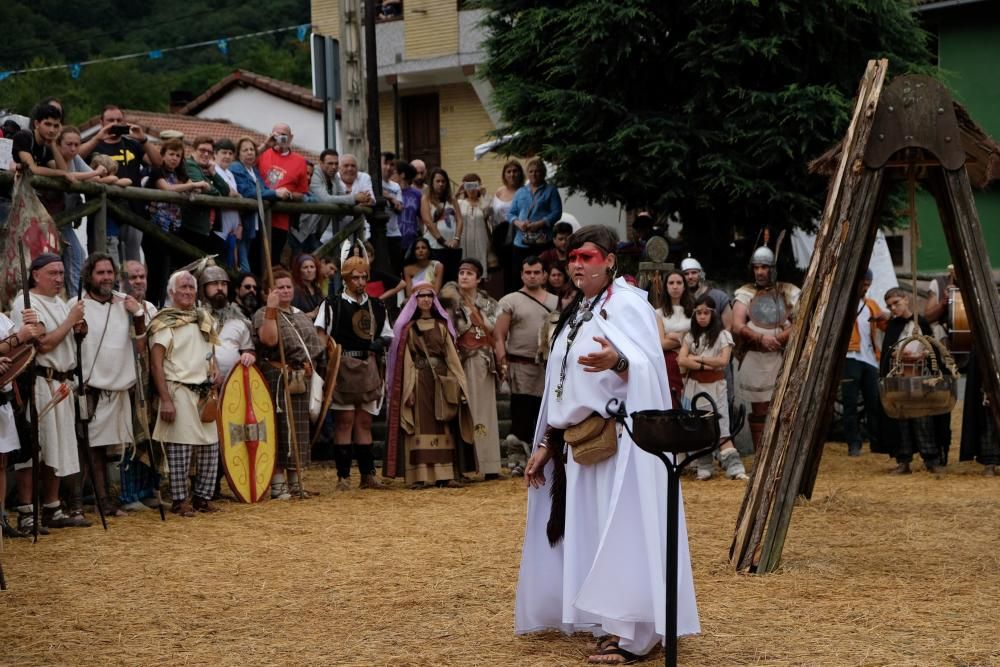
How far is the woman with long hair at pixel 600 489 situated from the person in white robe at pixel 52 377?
4264 millimetres

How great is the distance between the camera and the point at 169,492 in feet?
38.1

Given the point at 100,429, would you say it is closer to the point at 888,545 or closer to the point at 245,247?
the point at 245,247

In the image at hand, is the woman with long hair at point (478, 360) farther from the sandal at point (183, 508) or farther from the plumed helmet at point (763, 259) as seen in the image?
the sandal at point (183, 508)

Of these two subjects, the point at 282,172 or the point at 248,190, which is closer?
the point at 248,190

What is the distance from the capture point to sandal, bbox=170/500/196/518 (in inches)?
420

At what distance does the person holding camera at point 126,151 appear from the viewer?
1205cm

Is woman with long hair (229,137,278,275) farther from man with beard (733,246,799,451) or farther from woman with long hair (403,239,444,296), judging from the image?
man with beard (733,246,799,451)

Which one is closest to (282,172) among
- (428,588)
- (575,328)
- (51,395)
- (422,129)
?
(51,395)

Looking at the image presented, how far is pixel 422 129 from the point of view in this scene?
31.2 meters

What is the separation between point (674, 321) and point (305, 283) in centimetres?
325

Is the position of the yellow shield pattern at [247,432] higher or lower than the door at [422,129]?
lower

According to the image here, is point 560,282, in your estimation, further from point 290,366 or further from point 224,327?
point 224,327

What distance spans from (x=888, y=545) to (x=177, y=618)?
4.39 meters

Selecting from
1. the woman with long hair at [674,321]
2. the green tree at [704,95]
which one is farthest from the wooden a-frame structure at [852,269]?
the green tree at [704,95]
